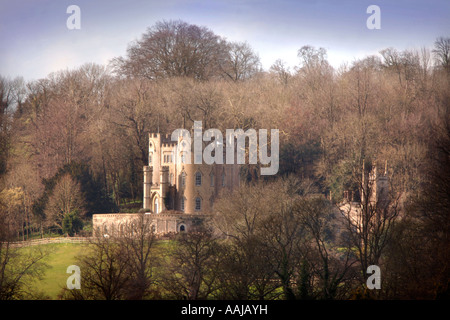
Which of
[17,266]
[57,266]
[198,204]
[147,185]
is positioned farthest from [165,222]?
[17,266]

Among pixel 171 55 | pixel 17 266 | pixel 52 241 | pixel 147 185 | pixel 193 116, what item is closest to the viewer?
pixel 17 266

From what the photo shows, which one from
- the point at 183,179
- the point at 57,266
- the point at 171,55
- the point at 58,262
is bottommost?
the point at 57,266

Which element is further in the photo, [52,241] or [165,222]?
[52,241]

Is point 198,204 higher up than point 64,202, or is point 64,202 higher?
point 64,202

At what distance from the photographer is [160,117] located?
76.8m

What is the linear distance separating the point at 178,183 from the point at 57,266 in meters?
13.8

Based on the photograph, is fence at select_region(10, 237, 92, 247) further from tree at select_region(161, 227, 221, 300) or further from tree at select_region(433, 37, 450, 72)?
tree at select_region(433, 37, 450, 72)

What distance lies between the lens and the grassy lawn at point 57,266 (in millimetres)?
51000

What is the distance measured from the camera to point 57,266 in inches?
2235

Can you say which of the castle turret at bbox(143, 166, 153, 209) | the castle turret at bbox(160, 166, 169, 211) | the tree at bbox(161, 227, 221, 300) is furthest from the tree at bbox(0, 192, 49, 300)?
the castle turret at bbox(160, 166, 169, 211)

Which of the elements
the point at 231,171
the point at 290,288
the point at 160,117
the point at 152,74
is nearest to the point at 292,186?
the point at 231,171

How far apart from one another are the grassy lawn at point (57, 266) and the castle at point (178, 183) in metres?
3.80

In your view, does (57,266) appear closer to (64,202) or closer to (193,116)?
(64,202)

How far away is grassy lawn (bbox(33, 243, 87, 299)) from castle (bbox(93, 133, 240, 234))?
3799 millimetres
